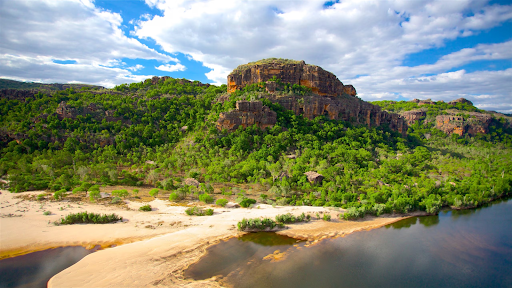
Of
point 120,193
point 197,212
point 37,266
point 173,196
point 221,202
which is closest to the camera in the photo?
point 37,266

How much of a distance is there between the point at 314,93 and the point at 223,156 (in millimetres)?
30810

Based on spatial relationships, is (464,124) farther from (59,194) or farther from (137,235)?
(59,194)

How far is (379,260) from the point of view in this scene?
22109 mm

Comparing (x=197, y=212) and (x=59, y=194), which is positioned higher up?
(x=59, y=194)

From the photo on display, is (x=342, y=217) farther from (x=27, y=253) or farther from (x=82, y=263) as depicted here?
(x=27, y=253)

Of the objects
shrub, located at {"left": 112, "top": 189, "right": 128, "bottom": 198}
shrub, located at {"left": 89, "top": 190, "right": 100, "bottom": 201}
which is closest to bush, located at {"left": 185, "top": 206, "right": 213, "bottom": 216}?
shrub, located at {"left": 112, "top": 189, "right": 128, "bottom": 198}

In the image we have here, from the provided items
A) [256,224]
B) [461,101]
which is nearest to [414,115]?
[461,101]

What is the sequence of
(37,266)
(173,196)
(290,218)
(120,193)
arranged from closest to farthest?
(37,266) < (290,218) < (120,193) < (173,196)

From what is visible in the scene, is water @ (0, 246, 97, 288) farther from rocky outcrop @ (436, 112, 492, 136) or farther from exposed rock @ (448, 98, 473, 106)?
exposed rock @ (448, 98, 473, 106)

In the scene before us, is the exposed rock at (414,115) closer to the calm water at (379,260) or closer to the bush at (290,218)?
the calm water at (379,260)

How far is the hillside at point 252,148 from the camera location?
37969 mm

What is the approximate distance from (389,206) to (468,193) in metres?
15.6

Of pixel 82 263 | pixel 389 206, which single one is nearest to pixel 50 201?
pixel 82 263

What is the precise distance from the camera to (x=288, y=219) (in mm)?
29062
